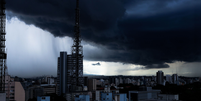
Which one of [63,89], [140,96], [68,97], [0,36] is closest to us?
[0,36]

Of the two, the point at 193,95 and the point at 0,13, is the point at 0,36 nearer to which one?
the point at 0,13

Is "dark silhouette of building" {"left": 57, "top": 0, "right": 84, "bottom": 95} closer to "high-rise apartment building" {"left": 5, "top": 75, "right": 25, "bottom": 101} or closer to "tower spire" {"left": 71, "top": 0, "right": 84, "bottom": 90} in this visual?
"tower spire" {"left": 71, "top": 0, "right": 84, "bottom": 90}

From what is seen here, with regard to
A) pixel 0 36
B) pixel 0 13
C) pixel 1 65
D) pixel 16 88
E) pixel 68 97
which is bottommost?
pixel 68 97

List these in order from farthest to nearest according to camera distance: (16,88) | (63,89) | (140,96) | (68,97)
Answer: (63,89), (68,97), (140,96), (16,88)

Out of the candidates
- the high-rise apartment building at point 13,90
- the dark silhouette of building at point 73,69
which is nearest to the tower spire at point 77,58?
the dark silhouette of building at point 73,69

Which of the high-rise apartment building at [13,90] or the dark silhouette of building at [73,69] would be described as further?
the dark silhouette of building at [73,69]

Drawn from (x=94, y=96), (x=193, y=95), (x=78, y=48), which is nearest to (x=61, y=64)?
(x=78, y=48)

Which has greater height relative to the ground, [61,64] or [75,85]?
[61,64]

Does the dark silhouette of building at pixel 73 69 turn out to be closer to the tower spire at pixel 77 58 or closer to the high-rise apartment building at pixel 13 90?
the tower spire at pixel 77 58
